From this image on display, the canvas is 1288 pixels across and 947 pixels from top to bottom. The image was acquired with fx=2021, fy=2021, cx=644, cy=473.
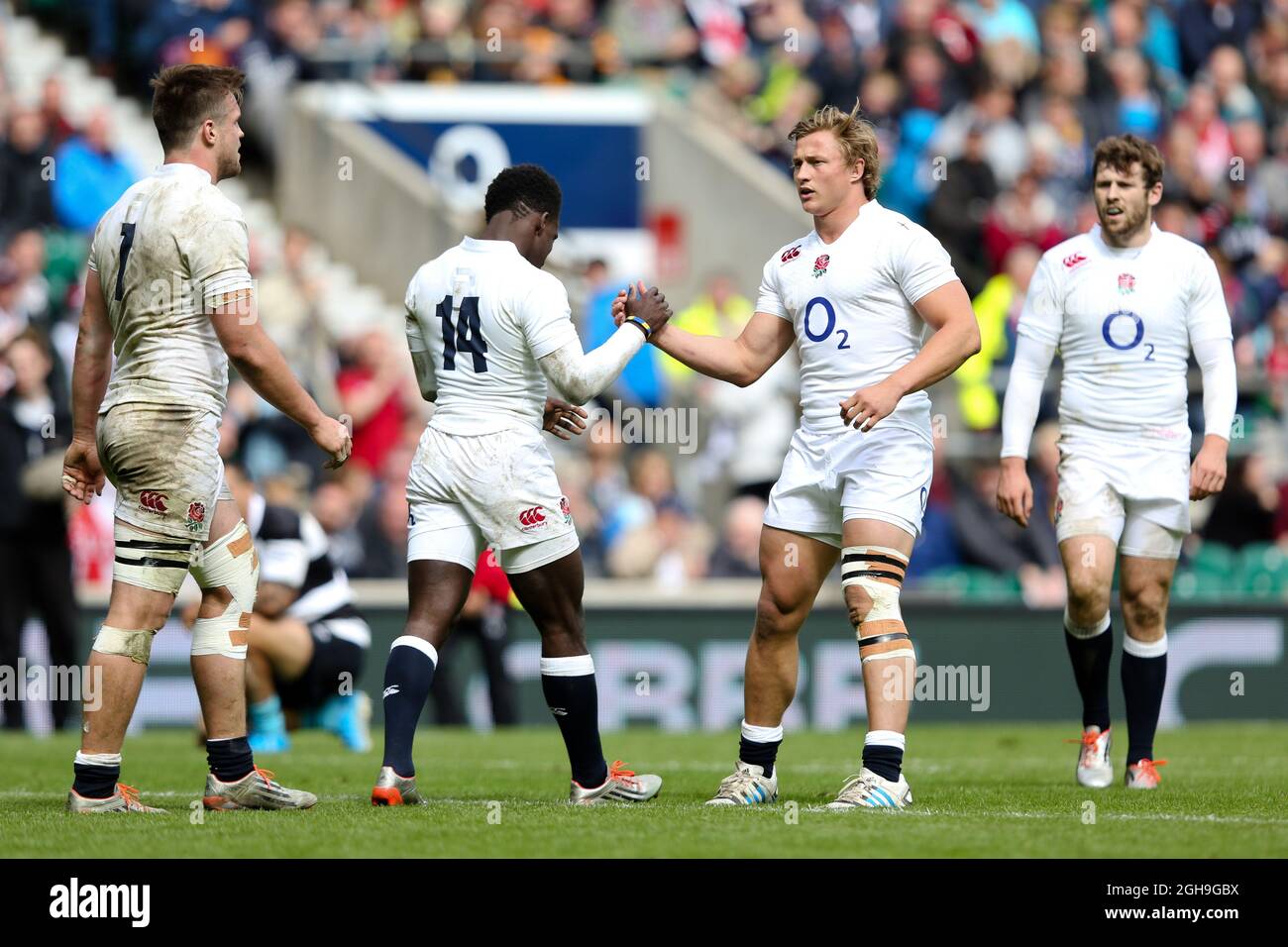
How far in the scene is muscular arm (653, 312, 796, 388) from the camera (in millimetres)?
8109

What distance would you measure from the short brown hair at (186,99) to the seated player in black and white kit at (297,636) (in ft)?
15.3

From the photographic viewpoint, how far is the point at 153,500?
7211mm

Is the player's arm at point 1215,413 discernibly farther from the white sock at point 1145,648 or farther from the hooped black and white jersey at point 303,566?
the hooped black and white jersey at point 303,566

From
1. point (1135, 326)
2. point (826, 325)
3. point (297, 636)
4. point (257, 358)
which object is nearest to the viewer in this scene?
point (257, 358)

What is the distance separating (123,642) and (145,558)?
1.01 feet

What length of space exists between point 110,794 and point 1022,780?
13.7ft

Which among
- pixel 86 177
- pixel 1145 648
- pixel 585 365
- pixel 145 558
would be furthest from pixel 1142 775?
pixel 86 177

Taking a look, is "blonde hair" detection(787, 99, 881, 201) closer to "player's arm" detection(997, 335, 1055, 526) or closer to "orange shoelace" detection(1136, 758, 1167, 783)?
"player's arm" detection(997, 335, 1055, 526)

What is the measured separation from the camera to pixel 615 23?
70.6ft

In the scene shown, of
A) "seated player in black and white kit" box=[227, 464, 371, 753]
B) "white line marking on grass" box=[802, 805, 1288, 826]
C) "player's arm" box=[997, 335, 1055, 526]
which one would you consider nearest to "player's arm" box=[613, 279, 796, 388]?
"player's arm" box=[997, 335, 1055, 526]

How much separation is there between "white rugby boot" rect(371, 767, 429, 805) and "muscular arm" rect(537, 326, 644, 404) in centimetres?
151

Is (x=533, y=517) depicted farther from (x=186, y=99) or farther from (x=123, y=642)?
(x=186, y=99)
